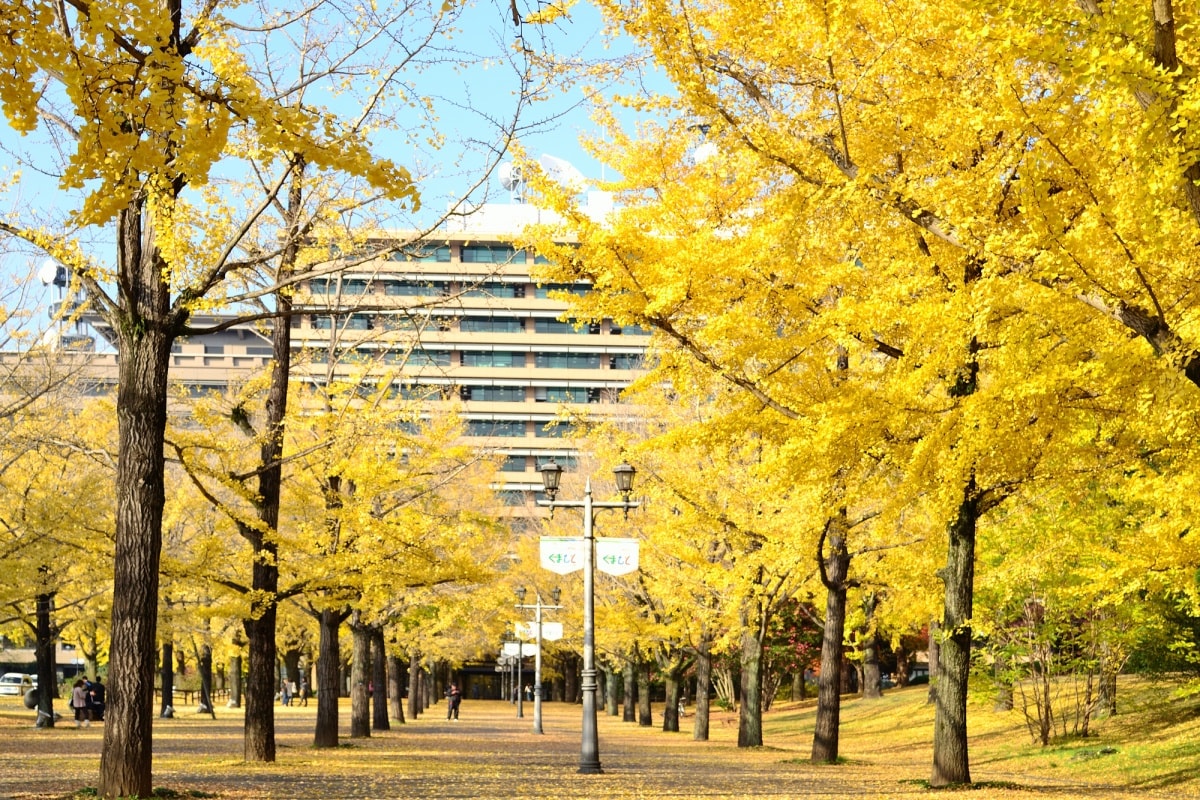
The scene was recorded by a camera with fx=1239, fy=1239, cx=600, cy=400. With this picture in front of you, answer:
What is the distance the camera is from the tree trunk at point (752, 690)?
27.2m

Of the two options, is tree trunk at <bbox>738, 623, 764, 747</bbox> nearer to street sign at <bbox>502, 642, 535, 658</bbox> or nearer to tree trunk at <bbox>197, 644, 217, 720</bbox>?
street sign at <bbox>502, 642, 535, 658</bbox>

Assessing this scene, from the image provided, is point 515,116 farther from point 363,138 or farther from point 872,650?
point 872,650

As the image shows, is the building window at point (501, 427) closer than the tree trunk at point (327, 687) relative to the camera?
No

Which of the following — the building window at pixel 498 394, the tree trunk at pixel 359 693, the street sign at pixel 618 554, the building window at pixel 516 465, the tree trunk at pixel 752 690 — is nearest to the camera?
the street sign at pixel 618 554

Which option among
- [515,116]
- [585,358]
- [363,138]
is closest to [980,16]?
[363,138]

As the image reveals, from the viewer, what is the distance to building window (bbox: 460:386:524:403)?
10838 centimetres

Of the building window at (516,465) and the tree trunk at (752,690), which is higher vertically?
the building window at (516,465)

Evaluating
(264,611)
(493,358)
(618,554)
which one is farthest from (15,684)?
(618,554)

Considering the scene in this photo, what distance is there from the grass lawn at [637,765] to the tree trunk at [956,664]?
15.0 inches

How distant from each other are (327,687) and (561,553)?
26.3ft

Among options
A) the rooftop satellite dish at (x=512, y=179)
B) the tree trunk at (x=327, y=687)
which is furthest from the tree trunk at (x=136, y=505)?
the tree trunk at (x=327, y=687)

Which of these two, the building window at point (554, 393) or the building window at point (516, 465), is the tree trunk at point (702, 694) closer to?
the building window at point (516, 465)

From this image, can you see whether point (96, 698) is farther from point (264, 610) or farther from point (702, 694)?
point (264, 610)

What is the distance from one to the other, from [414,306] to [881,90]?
5.22 metres
